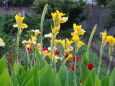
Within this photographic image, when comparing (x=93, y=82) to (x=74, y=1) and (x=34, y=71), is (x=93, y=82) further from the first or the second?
(x=74, y=1)

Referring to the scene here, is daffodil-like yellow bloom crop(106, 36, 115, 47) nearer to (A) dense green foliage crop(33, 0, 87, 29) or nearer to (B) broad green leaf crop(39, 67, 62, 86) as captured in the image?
(B) broad green leaf crop(39, 67, 62, 86)

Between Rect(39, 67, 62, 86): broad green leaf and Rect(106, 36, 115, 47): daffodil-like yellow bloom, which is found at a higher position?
Rect(106, 36, 115, 47): daffodil-like yellow bloom

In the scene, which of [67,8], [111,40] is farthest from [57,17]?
[67,8]

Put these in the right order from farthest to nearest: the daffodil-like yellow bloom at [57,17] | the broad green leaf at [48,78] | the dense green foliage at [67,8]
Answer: the dense green foliage at [67,8] < the daffodil-like yellow bloom at [57,17] < the broad green leaf at [48,78]

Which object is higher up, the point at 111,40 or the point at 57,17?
the point at 57,17

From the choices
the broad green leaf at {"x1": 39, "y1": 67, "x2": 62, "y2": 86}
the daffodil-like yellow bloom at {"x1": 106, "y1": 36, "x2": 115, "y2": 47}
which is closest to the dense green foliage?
the daffodil-like yellow bloom at {"x1": 106, "y1": 36, "x2": 115, "y2": 47}

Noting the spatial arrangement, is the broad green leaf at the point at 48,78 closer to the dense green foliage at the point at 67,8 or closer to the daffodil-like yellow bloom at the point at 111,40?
the daffodil-like yellow bloom at the point at 111,40

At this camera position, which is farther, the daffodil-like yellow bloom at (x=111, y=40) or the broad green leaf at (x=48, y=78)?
the daffodil-like yellow bloom at (x=111, y=40)

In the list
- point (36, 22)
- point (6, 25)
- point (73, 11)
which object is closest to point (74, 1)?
point (73, 11)

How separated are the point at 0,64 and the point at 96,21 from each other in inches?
582

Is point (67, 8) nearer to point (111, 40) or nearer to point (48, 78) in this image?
point (111, 40)

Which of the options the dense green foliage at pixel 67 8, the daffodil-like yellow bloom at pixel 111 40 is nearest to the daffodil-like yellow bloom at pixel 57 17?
the daffodil-like yellow bloom at pixel 111 40

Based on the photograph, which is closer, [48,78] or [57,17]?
[48,78]

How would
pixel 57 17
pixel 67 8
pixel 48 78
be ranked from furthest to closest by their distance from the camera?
pixel 67 8, pixel 57 17, pixel 48 78
